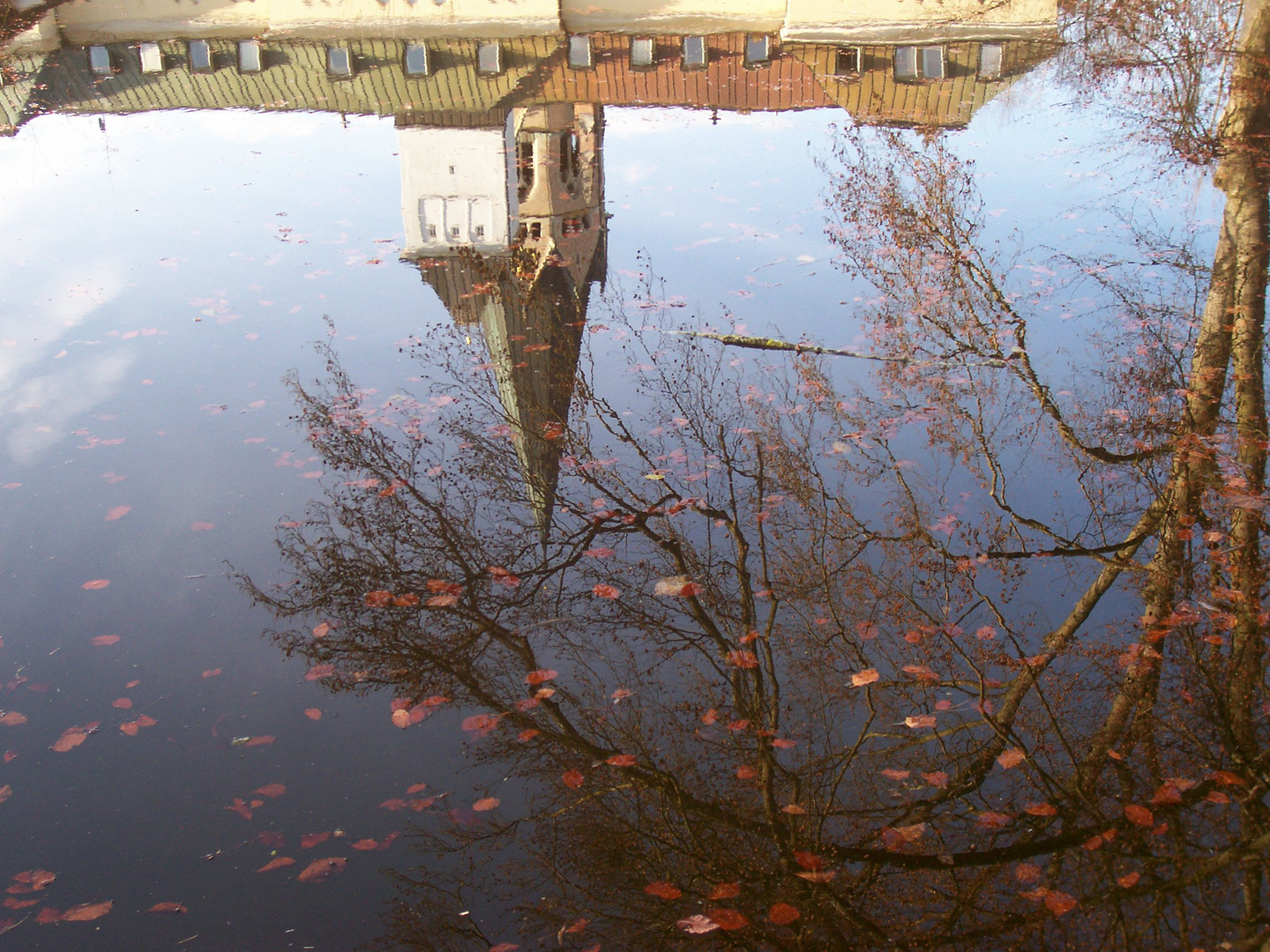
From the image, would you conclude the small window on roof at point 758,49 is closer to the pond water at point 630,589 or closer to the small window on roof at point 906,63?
the small window on roof at point 906,63

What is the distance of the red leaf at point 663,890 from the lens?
4645 millimetres

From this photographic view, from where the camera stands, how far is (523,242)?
47.9 feet

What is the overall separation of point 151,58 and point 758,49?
1484 centimetres

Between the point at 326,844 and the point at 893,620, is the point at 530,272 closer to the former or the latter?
the point at 893,620

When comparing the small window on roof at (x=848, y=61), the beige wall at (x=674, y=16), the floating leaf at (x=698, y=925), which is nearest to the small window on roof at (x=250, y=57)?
the beige wall at (x=674, y=16)

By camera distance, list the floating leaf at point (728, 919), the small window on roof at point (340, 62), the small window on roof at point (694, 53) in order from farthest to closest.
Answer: the small window on roof at point (340, 62), the small window on roof at point (694, 53), the floating leaf at point (728, 919)

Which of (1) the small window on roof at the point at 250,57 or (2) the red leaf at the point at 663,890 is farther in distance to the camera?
(1) the small window on roof at the point at 250,57

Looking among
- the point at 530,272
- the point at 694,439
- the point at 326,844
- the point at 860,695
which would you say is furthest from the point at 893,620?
the point at 530,272

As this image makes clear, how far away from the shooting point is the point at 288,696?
582cm

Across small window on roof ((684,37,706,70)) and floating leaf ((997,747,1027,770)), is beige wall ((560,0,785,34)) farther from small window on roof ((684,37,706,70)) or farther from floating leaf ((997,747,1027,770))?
floating leaf ((997,747,1027,770))

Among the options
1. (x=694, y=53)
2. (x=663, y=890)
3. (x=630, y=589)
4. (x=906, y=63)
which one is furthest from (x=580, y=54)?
(x=663, y=890)

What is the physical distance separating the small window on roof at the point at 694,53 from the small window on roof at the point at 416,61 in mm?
6226

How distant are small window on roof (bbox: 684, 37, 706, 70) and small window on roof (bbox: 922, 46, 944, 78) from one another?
5070 mm

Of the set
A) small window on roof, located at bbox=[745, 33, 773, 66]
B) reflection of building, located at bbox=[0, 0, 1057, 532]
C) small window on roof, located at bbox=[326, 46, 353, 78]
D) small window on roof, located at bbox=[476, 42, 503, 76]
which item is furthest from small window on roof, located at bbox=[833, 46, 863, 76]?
small window on roof, located at bbox=[326, 46, 353, 78]
